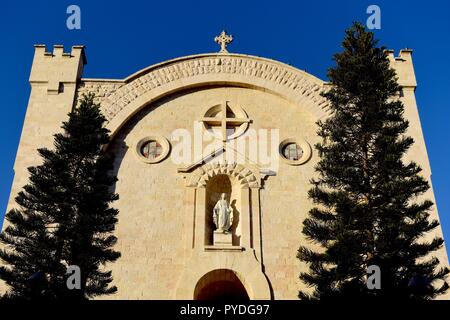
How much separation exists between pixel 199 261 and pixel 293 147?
4.56 metres

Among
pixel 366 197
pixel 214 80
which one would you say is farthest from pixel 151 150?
pixel 366 197

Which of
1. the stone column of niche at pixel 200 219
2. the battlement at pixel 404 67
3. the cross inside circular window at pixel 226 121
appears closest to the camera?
the stone column of niche at pixel 200 219

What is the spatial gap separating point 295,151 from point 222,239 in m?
3.62

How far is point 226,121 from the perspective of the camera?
1591 cm

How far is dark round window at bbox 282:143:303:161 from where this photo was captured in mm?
15664

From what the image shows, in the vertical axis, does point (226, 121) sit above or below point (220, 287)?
above

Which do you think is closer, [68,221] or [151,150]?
[68,221]

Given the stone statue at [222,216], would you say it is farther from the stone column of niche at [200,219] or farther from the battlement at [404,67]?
the battlement at [404,67]

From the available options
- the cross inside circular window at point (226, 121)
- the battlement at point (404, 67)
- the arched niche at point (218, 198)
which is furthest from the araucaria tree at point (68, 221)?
the battlement at point (404, 67)

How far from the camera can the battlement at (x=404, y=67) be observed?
16.5 meters

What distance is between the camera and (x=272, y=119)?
16.2m

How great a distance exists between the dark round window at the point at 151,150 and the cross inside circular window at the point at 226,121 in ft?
5.12

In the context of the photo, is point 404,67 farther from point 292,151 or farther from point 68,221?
point 68,221
